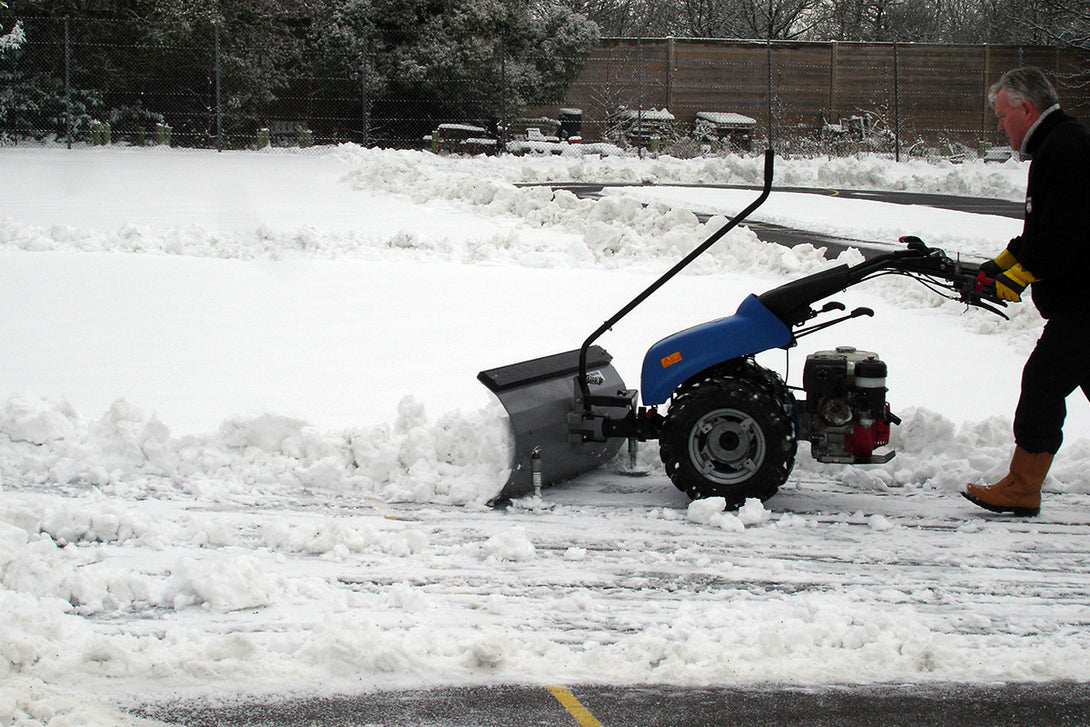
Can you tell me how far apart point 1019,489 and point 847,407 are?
0.74 meters

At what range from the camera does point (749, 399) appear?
441 cm

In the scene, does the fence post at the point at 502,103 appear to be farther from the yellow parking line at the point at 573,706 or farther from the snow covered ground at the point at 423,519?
the yellow parking line at the point at 573,706

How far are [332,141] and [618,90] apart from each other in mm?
6750

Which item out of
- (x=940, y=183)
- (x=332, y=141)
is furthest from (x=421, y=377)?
(x=332, y=141)

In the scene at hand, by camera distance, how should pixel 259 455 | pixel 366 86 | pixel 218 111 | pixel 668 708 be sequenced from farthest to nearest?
pixel 366 86
pixel 218 111
pixel 259 455
pixel 668 708

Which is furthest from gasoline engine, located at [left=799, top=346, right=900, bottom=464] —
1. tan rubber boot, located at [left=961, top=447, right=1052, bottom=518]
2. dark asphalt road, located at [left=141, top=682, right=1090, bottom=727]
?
dark asphalt road, located at [left=141, top=682, right=1090, bottom=727]

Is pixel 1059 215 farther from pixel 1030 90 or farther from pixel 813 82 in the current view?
pixel 813 82

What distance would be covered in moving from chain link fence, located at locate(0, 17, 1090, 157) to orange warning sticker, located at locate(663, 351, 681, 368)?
18666 mm

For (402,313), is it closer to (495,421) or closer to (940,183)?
(495,421)

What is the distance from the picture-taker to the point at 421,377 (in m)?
6.64

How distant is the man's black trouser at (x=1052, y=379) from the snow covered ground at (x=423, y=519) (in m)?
0.36

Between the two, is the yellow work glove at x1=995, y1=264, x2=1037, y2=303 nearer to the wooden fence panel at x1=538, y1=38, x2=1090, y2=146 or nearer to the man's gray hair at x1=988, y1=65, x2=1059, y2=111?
the man's gray hair at x1=988, y1=65, x2=1059, y2=111

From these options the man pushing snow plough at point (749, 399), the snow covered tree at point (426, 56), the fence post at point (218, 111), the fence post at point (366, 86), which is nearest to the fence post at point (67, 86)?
the fence post at point (218, 111)

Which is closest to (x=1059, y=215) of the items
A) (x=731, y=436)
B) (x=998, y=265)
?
(x=998, y=265)
